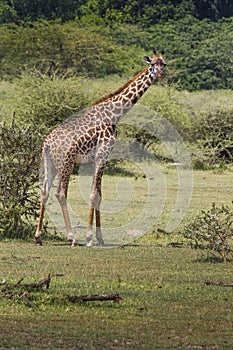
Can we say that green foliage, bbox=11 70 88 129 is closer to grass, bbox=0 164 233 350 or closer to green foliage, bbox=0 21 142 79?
grass, bbox=0 164 233 350

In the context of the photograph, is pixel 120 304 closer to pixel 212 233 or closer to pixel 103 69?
pixel 212 233

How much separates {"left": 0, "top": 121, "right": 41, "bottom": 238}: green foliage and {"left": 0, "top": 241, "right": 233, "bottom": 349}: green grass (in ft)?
3.23

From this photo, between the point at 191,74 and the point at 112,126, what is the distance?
41432 millimetres

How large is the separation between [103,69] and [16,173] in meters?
38.2

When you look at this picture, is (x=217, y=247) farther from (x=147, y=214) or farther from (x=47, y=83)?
(x=47, y=83)

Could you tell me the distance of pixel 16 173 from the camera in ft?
41.6

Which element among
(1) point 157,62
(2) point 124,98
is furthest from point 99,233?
(1) point 157,62

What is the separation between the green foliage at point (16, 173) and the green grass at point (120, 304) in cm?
98

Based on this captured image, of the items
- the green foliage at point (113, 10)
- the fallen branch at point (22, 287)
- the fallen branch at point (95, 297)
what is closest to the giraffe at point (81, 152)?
the fallen branch at point (22, 287)

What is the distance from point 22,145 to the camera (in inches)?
503

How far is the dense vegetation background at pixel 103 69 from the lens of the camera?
13.4m

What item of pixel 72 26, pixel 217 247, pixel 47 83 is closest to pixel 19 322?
pixel 217 247

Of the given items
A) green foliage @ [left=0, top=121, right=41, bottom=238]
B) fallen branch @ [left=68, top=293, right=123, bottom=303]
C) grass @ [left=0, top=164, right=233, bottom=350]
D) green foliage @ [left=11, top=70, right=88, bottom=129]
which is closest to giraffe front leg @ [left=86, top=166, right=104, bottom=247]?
grass @ [left=0, top=164, right=233, bottom=350]

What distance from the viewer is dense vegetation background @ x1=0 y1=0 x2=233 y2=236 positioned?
527 inches
